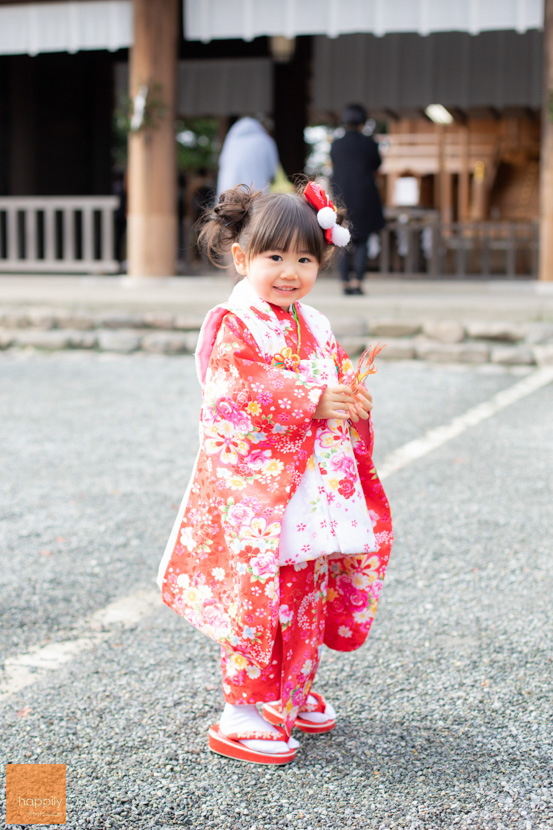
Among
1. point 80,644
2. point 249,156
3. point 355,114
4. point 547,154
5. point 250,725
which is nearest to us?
point 250,725

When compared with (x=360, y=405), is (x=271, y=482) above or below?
below

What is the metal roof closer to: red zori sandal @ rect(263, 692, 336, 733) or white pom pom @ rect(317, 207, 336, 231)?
white pom pom @ rect(317, 207, 336, 231)

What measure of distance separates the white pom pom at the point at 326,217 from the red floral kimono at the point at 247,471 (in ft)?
0.61

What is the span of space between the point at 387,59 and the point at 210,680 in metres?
9.60

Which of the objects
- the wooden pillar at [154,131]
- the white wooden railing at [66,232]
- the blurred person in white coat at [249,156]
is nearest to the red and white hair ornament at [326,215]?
the blurred person in white coat at [249,156]

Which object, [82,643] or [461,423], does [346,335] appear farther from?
[82,643]

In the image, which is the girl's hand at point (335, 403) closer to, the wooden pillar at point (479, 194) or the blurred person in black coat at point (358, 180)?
the blurred person in black coat at point (358, 180)

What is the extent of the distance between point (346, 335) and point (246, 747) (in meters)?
5.38

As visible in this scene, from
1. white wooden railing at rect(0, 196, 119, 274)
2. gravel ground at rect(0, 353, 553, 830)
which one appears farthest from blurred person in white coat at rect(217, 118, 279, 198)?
gravel ground at rect(0, 353, 553, 830)

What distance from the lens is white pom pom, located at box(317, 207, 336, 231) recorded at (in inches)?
69.0

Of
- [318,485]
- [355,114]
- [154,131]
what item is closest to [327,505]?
[318,485]

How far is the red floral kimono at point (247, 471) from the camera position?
5.59 feet

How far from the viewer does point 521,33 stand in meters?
9.78

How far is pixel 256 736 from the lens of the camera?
70.9 inches
